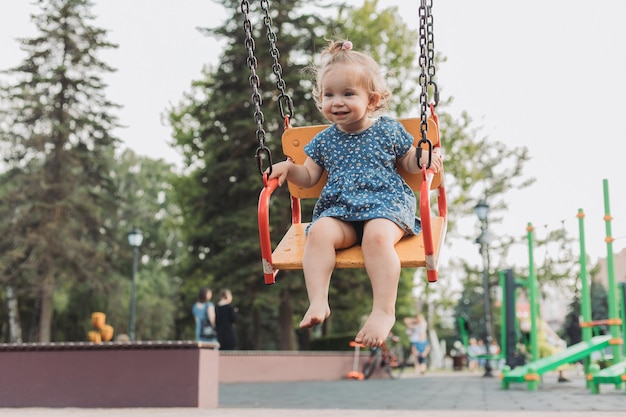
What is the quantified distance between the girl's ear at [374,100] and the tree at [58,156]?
76.5 ft

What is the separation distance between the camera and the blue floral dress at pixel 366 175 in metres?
3.65

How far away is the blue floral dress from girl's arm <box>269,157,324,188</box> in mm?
51

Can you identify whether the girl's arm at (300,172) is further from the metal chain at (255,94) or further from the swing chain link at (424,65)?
the swing chain link at (424,65)

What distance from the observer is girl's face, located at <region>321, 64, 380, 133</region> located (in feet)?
11.9

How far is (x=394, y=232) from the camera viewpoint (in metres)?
3.54

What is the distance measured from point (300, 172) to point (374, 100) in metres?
0.57

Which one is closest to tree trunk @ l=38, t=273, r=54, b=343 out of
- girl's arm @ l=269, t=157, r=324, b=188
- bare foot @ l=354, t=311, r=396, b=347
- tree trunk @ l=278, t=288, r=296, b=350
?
tree trunk @ l=278, t=288, r=296, b=350

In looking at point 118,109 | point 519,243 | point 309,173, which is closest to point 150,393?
point 309,173

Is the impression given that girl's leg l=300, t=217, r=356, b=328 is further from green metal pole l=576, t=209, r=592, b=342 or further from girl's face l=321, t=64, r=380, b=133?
green metal pole l=576, t=209, r=592, b=342

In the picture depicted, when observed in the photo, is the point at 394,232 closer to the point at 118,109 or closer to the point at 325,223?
the point at 325,223

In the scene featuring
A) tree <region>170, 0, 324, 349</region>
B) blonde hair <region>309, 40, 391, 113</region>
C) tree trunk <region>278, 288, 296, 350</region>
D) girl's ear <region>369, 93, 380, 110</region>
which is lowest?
tree trunk <region>278, 288, 296, 350</region>

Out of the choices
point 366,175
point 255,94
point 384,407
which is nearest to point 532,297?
point 384,407

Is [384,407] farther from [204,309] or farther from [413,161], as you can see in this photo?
[413,161]

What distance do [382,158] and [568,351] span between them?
991 cm
